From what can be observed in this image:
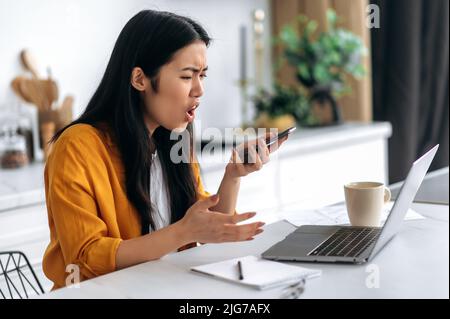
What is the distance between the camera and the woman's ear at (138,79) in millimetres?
1433

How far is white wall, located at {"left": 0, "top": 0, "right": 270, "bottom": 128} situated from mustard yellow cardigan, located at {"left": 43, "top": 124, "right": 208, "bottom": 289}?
41.8 inches

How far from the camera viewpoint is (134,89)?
1.46 meters

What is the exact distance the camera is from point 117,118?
1.44m

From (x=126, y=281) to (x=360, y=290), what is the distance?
0.38 m

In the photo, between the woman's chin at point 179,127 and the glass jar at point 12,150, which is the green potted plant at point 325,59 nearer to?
the glass jar at point 12,150

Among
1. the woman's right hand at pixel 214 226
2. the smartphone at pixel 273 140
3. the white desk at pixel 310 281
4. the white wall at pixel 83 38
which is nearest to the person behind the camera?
the white desk at pixel 310 281

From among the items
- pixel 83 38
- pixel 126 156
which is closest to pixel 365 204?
pixel 126 156

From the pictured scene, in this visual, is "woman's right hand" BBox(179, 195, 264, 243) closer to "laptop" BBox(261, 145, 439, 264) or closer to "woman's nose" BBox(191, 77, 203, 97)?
"laptop" BBox(261, 145, 439, 264)

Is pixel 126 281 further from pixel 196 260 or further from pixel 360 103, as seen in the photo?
pixel 360 103

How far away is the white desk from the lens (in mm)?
1045

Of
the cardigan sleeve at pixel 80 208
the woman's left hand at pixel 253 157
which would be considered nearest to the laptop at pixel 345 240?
the woman's left hand at pixel 253 157

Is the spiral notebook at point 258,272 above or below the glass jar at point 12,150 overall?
below

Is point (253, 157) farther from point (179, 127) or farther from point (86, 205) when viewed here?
point (86, 205)

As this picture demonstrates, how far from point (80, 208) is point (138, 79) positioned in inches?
Result: 12.7
